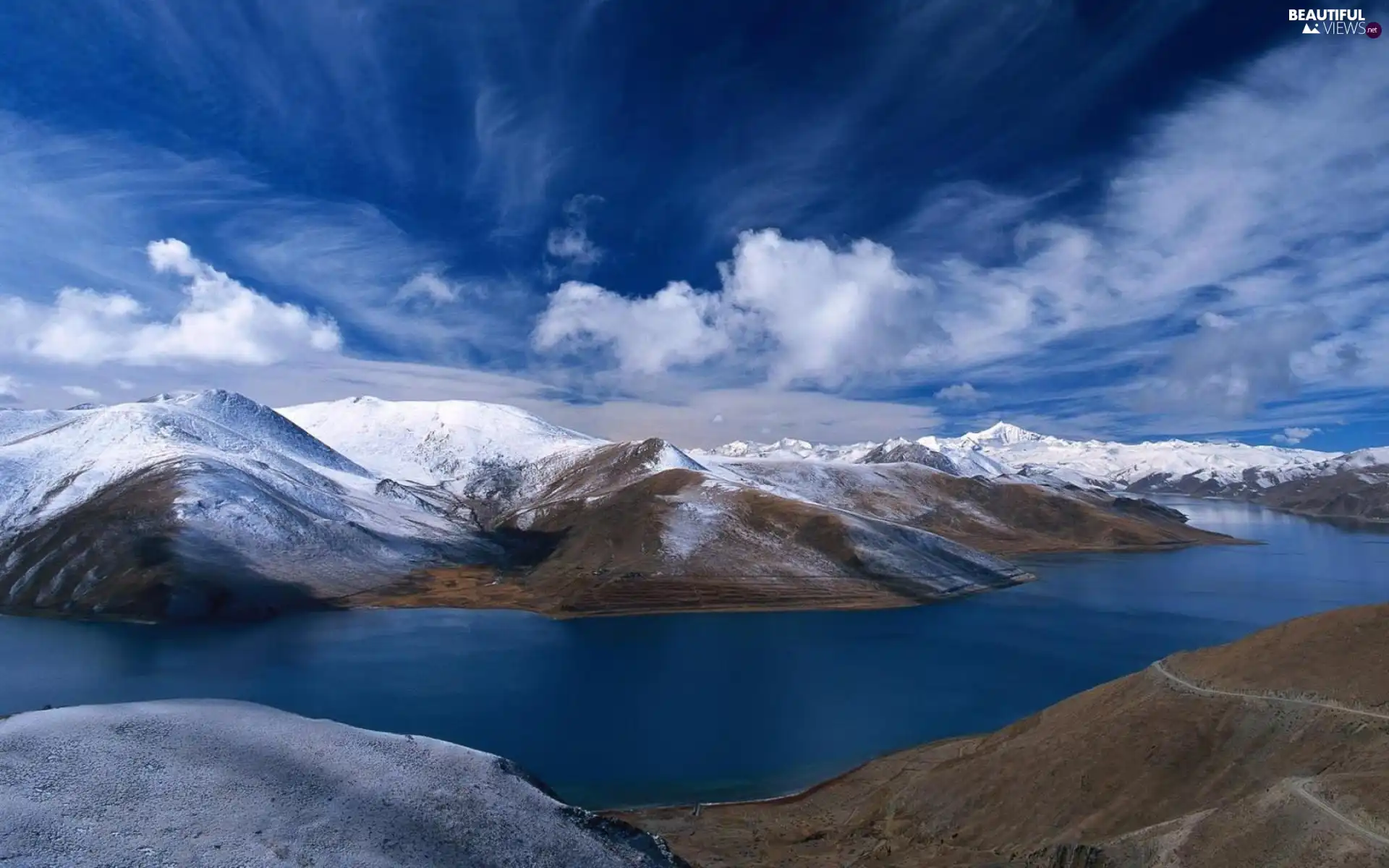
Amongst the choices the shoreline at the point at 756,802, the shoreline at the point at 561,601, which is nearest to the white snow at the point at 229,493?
the shoreline at the point at 561,601

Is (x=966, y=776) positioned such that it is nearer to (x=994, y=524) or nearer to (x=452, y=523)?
(x=452, y=523)

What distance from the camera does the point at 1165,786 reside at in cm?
2575

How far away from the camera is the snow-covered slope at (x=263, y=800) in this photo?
17.9m

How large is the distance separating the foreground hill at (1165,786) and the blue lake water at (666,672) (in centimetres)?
885

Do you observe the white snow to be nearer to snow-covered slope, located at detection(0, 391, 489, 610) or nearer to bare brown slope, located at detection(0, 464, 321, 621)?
snow-covered slope, located at detection(0, 391, 489, 610)

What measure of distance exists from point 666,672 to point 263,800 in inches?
1944

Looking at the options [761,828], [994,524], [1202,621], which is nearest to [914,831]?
[761,828]

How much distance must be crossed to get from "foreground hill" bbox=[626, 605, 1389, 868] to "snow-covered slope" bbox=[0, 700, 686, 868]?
385 inches

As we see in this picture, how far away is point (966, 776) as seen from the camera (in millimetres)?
31969

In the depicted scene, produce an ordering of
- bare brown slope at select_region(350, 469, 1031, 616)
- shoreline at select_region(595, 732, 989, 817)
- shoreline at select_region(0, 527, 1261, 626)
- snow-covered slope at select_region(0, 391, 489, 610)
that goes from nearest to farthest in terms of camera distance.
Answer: shoreline at select_region(595, 732, 989, 817), shoreline at select_region(0, 527, 1261, 626), snow-covered slope at select_region(0, 391, 489, 610), bare brown slope at select_region(350, 469, 1031, 616)

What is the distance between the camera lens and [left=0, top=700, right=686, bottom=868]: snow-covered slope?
17.9 m

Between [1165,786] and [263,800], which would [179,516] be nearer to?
[263,800]

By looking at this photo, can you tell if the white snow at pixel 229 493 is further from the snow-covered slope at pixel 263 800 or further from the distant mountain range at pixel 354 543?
the snow-covered slope at pixel 263 800

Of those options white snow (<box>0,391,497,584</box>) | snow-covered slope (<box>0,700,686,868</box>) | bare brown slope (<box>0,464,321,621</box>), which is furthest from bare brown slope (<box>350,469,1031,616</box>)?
snow-covered slope (<box>0,700,686,868</box>)
